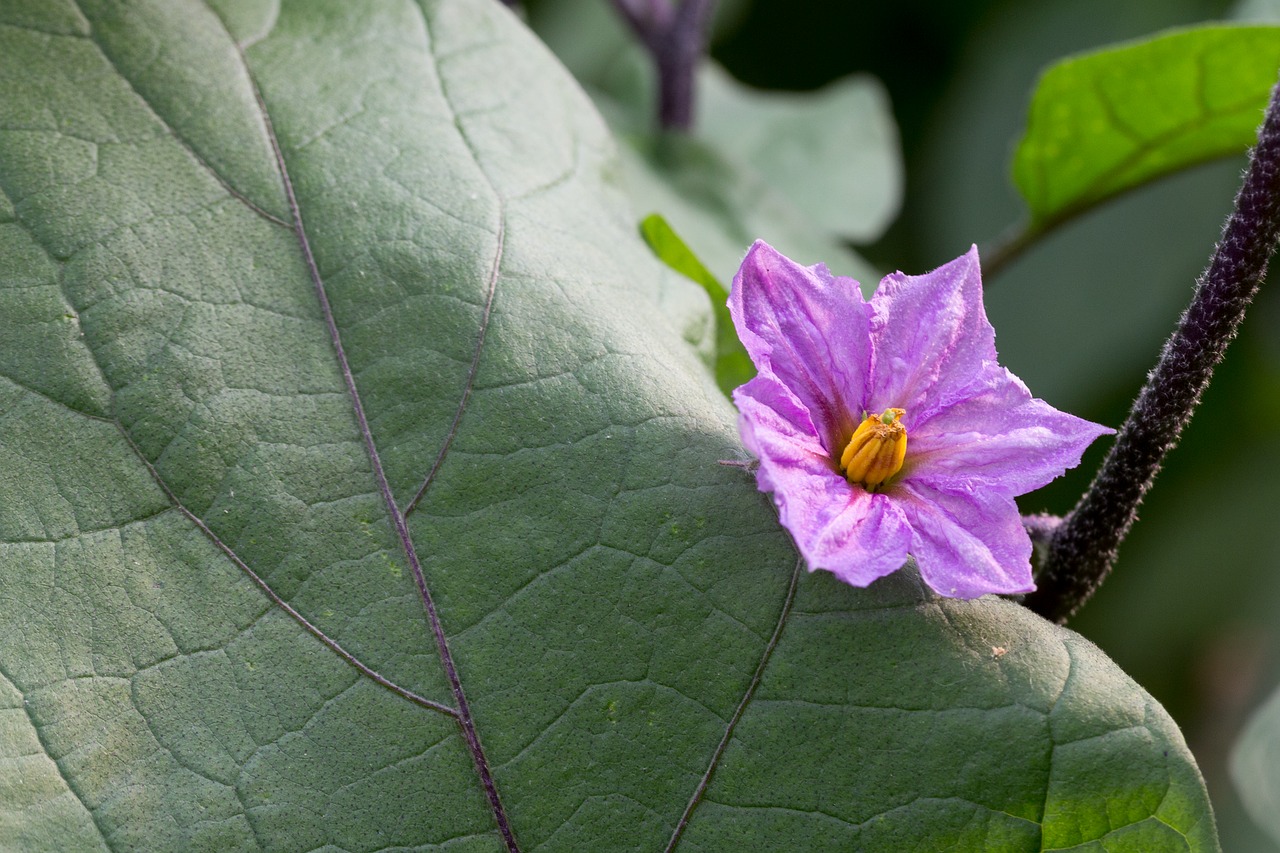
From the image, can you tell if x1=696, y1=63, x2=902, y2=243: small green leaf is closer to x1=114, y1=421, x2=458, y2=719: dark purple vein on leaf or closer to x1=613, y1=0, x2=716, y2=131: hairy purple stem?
x1=613, y1=0, x2=716, y2=131: hairy purple stem

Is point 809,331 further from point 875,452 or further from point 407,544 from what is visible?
point 407,544

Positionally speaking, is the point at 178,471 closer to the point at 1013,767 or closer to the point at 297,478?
the point at 297,478

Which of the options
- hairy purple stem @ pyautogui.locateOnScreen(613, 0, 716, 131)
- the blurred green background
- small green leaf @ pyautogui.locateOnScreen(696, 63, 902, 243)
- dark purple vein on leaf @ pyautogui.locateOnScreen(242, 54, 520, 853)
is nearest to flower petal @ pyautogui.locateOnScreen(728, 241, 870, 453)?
dark purple vein on leaf @ pyautogui.locateOnScreen(242, 54, 520, 853)

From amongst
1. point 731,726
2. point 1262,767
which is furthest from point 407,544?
point 1262,767

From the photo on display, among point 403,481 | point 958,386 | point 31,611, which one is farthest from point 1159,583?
point 31,611

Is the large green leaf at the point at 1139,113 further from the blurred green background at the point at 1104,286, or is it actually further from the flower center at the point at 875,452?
the blurred green background at the point at 1104,286

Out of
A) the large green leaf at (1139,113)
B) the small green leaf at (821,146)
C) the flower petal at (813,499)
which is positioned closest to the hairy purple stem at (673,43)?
the small green leaf at (821,146)
